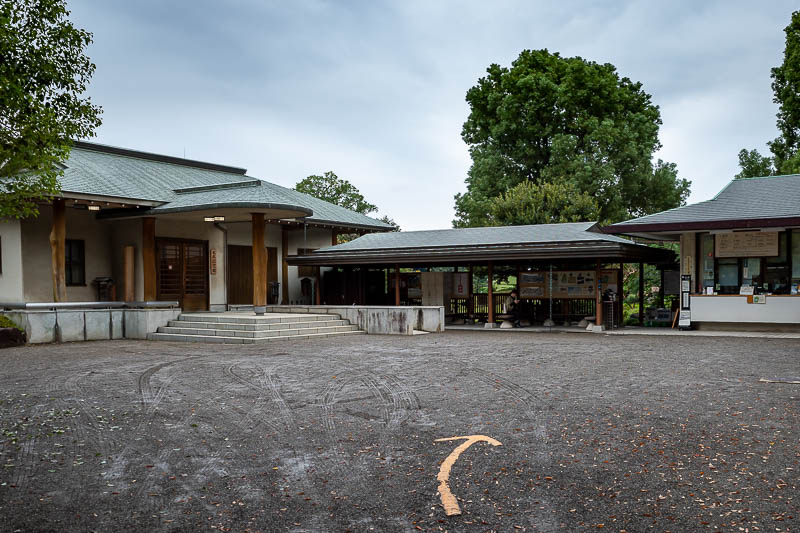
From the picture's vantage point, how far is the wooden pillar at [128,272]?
18.7 m

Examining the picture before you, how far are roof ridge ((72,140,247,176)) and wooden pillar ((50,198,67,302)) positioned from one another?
4.12 m

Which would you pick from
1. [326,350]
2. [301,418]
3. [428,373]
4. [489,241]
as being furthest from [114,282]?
[301,418]

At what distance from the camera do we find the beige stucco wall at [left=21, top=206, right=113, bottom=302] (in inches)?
683

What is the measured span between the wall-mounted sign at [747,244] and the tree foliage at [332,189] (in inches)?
1043

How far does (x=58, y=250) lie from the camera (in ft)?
54.8

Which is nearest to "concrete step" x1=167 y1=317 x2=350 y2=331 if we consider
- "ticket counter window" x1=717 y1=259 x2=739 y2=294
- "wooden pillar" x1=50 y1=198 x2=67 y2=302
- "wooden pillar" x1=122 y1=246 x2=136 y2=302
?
"wooden pillar" x1=122 y1=246 x2=136 y2=302

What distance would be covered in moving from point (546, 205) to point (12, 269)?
884 inches

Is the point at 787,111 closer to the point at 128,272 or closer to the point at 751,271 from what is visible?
the point at 751,271

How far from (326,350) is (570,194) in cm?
2102

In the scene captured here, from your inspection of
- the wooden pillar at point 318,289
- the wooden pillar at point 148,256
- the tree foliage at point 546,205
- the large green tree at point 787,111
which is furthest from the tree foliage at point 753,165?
the wooden pillar at point 148,256

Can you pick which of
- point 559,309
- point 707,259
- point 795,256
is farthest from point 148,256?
point 795,256

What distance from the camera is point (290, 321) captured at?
1702 cm

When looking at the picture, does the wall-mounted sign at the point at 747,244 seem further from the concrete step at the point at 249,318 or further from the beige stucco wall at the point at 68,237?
the beige stucco wall at the point at 68,237

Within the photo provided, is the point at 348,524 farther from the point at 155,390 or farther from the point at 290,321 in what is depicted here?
the point at 290,321
